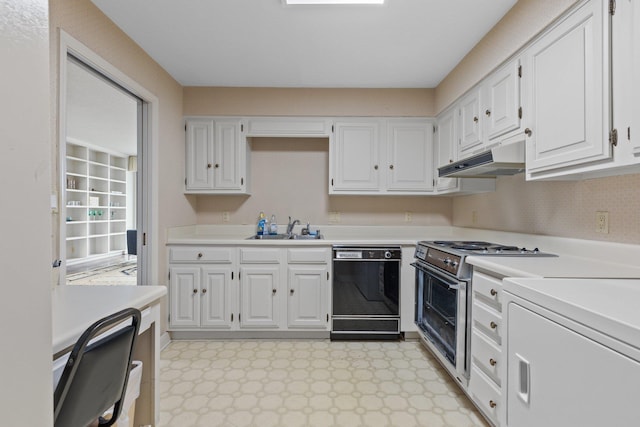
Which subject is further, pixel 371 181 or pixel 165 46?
pixel 371 181

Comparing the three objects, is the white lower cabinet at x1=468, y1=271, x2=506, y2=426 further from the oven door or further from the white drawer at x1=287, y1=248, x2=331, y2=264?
the white drawer at x1=287, y1=248, x2=331, y2=264

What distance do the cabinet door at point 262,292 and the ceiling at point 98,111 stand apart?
1764 millimetres

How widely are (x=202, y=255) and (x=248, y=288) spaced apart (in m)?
0.51

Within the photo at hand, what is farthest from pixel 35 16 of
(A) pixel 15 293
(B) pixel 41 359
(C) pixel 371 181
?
(C) pixel 371 181

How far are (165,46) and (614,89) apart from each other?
2752mm

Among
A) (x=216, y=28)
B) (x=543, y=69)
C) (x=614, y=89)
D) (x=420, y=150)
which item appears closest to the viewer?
(x=614, y=89)

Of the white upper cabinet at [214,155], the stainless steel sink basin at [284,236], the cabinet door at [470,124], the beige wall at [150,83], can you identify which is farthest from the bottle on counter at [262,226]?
the cabinet door at [470,124]

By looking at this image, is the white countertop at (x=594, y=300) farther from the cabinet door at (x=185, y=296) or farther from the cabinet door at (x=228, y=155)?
the cabinet door at (x=228, y=155)

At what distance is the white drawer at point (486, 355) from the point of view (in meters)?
1.56

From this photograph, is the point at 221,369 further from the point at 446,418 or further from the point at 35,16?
the point at 35,16

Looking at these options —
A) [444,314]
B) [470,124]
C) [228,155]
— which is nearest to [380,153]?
[470,124]

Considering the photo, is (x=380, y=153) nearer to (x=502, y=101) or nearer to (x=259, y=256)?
(x=502, y=101)

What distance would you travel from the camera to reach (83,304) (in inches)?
43.7

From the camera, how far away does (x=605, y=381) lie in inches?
30.1
